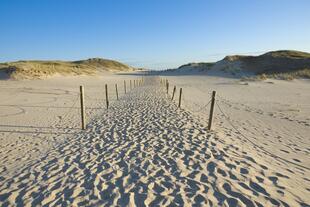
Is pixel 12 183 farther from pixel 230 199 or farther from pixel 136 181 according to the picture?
pixel 230 199

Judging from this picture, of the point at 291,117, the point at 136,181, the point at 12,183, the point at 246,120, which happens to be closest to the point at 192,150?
the point at 136,181

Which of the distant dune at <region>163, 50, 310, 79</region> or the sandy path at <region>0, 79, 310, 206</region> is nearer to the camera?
the sandy path at <region>0, 79, 310, 206</region>

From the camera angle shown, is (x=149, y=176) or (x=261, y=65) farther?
(x=261, y=65)

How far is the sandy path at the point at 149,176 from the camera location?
4027 millimetres

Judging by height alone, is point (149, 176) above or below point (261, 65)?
below

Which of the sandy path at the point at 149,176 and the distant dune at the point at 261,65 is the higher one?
the distant dune at the point at 261,65

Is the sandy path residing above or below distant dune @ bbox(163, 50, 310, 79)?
below

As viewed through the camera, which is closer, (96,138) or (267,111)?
(96,138)

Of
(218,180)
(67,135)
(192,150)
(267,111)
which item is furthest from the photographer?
(267,111)

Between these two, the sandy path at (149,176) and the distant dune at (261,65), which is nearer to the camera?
the sandy path at (149,176)

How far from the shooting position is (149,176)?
4852mm

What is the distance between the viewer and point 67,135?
27.0 ft

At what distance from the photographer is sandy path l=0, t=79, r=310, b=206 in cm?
403

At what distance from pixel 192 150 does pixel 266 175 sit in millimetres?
2007
